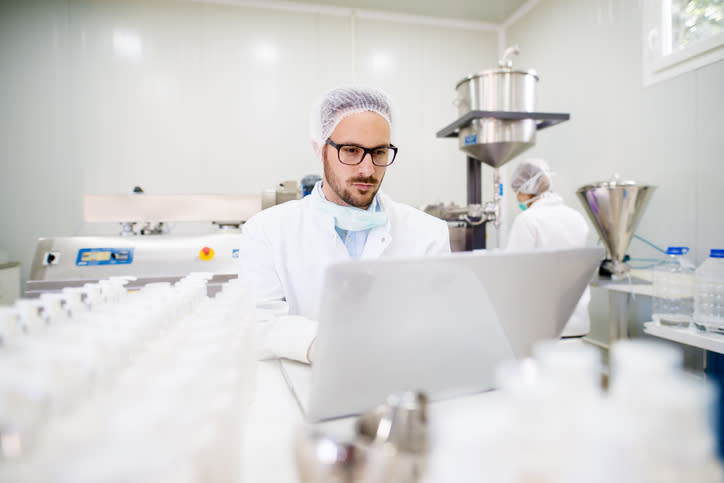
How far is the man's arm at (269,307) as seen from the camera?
0.76 metres

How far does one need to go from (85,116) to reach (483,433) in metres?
3.57

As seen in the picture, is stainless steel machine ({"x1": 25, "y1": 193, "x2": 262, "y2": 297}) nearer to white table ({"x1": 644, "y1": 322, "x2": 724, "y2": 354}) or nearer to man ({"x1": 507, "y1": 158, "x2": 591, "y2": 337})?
man ({"x1": 507, "y1": 158, "x2": 591, "y2": 337})

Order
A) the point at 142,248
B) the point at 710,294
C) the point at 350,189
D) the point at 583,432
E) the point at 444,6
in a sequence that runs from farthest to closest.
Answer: the point at 444,6
the point at 142,248
the point at 710,294
the point at 350,189
the point at 583,432

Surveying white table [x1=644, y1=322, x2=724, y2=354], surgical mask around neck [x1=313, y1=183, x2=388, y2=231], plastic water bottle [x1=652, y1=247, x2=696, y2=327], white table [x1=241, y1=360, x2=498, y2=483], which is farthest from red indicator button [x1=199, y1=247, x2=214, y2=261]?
plastic water bottle [x1=652, y1=247, x2=696, y2=327]

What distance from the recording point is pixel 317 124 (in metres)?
1.43

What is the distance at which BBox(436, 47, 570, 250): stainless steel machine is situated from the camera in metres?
1.86

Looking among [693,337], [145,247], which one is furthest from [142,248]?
[693,337]

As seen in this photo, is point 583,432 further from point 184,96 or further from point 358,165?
point 184,96

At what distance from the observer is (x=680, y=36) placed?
210 centimetres

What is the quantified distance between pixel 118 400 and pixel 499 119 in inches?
76.9

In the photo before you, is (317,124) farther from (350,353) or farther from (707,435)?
(707,435)

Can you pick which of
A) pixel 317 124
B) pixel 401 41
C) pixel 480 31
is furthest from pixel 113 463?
pixel 480 31

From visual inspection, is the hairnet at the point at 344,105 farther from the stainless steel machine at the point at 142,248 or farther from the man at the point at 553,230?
the man at the point at 553,230

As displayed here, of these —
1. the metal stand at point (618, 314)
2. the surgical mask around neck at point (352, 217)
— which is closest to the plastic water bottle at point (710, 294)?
the metal stand at point (618, 314)
